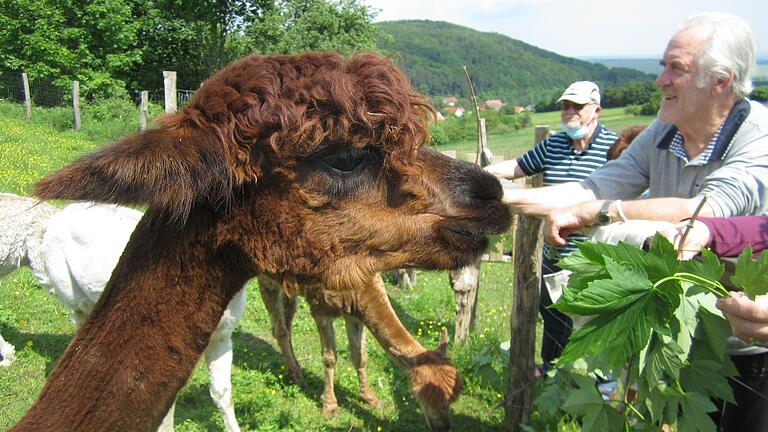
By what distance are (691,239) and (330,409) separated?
4.02 metres

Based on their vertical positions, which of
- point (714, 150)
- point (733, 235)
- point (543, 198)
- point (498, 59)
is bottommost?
point (543, 198)

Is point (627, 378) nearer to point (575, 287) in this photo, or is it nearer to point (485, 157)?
point (575, 287)

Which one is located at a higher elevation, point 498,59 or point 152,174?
point 498,59

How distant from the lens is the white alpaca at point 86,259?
419cm

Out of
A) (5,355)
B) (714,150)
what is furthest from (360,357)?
(714,150)

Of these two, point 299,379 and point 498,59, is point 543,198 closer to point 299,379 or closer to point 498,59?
point 299,379

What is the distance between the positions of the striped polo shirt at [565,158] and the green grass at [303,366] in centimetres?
168

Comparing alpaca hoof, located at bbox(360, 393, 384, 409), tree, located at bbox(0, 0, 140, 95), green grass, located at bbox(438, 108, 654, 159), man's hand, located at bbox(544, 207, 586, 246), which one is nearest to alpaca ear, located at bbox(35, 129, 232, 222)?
man's hand, located at bbox(544, 207, 586, 246)

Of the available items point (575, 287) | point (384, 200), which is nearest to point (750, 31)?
point (575, 287)

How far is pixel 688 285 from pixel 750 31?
119cm

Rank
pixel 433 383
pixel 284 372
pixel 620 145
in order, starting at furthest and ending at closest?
pixel 284 372, pixel 620 145, pixel 433 383

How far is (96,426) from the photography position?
5.87 feet

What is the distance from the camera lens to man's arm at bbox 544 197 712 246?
7.32ft

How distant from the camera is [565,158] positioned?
478 centimetres
